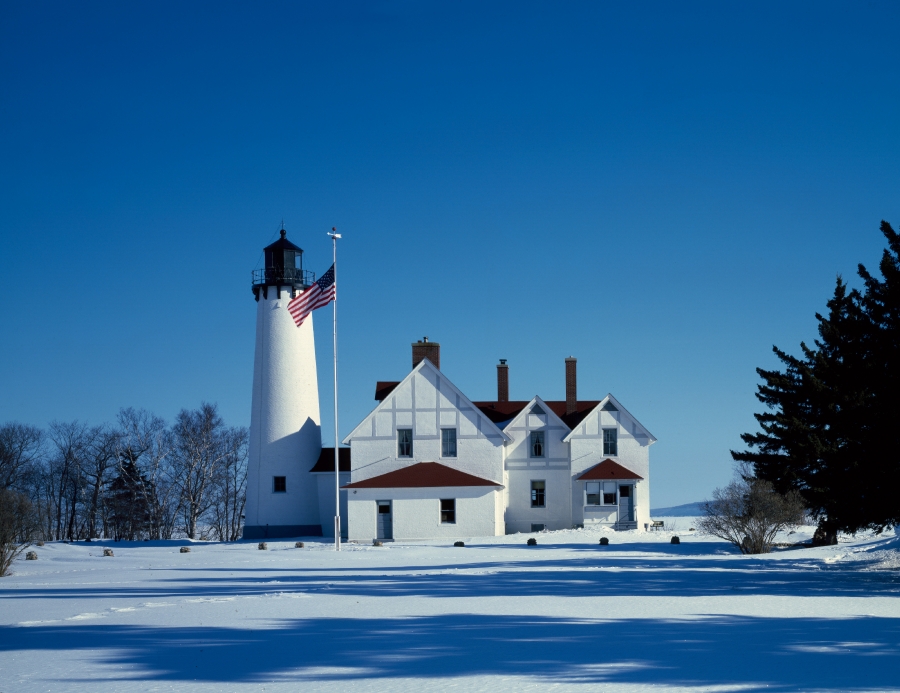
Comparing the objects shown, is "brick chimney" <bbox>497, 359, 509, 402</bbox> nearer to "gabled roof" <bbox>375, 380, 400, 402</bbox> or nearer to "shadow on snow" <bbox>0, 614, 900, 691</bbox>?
"gabled roof" <bbox>375, 380, 400, 402</bbox>

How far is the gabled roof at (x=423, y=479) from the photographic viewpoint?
4494 cm

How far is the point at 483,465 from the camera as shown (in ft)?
154

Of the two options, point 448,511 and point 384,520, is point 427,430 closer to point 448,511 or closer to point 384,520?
point 448,511

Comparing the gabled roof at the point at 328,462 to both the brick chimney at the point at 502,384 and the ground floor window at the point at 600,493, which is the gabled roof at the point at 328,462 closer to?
the brick chimney at the point at 502,384

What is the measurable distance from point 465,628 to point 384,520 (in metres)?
32.0

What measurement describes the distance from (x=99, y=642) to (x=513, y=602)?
7.27 meters

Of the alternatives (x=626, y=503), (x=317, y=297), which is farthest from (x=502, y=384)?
(x=317, y=297)

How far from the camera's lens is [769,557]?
28.6 metres

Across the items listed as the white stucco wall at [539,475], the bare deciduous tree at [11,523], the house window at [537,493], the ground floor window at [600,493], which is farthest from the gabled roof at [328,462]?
the bare deciduous tree at [11,523]

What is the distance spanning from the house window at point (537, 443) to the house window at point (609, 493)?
365 cm

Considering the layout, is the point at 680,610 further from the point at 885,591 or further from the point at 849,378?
the point at 849,378

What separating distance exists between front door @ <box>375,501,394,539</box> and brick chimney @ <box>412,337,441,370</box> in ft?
25.5

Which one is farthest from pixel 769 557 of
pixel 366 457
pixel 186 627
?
pixel 366 457

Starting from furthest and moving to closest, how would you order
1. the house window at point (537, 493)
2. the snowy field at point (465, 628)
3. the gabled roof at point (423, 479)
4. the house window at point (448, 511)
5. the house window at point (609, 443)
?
the house window at point (537, 493) < the house window at point (609, 443) < the house window at point (448, 511) < the gabled roof at point (423, 479) < the snowy field at point (465, 628)
